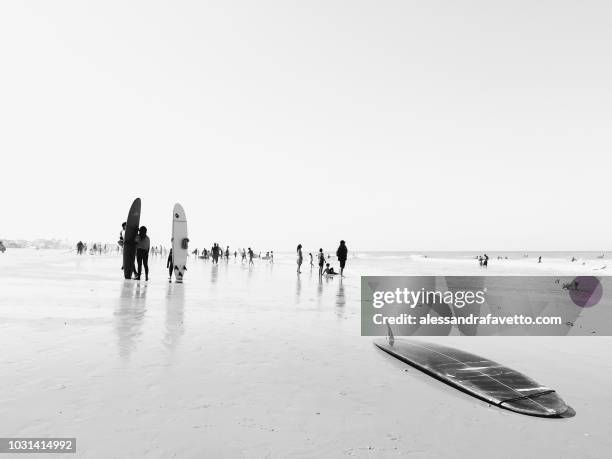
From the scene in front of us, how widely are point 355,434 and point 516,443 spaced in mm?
1073

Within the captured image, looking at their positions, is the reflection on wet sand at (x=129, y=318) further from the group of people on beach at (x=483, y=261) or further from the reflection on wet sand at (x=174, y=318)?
the group of people on beach at (x=483, y=261)

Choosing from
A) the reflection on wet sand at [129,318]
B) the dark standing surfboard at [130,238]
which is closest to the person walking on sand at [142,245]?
the dark standing surfboard at [130,238]

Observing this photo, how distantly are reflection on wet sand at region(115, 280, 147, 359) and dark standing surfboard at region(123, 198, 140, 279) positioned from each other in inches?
163

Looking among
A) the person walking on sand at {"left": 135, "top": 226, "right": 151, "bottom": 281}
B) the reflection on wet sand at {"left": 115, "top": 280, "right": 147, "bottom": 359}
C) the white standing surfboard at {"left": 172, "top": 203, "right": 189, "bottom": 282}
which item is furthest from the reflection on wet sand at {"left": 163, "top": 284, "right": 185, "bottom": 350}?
the white standing surfboard at {"left": 172, "top": 203, "right": 189, "bottom": 282}

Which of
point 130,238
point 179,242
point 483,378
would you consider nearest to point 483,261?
point 179,242

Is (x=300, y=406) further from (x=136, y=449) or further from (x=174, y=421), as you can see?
(x=136, y=449)

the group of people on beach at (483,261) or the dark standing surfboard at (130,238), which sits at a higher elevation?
the dark standing surfboard at (130,238)

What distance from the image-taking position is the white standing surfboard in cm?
1428

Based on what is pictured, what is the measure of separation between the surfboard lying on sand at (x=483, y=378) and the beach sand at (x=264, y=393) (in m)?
0.12

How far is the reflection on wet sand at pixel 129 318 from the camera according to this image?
4.81 m

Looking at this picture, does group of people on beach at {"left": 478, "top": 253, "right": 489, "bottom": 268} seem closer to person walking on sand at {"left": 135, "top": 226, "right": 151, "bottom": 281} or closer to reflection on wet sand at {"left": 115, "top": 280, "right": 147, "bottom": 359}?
person walking on sand at {"left": 135, "top": 226, "right": 151, "bottom": 281}

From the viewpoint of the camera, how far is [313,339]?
5566mm

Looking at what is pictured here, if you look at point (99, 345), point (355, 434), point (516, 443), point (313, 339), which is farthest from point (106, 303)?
point (516, 443)

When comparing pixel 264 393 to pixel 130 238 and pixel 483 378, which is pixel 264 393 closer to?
pixel 483 378
